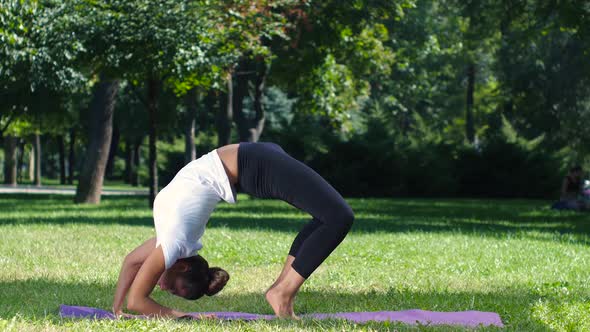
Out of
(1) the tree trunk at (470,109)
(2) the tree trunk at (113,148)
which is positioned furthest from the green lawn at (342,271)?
(2) the tree trunk at (113,148)

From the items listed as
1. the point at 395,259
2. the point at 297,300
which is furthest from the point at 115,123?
the point at 297,300

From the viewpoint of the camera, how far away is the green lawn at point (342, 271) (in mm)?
7570

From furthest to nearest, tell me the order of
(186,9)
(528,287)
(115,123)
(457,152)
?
(115,123) → (457,152) → (186,9) → (528,287)

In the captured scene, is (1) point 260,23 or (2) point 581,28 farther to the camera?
(1) point 260,23

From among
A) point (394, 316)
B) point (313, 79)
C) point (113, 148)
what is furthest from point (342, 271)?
point (113, 148)

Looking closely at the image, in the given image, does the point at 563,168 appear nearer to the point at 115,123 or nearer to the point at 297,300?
the point at 115,123

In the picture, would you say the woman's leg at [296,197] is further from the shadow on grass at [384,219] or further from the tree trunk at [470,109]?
the tree trunk at [470,109]

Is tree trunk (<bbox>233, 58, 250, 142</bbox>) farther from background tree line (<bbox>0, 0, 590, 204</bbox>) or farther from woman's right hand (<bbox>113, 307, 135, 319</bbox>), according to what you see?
woman's right hand (<bbox>113, 307, 135, 319</bbox>)

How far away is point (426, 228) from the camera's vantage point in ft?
63.6

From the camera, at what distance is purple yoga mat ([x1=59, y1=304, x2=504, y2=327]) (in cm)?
709

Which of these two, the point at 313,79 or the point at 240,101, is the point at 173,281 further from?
the point at 240,101

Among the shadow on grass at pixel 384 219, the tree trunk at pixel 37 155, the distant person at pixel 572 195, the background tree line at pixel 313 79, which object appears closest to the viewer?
the shadow on grass at pixel 384 219

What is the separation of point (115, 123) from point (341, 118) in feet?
65.9

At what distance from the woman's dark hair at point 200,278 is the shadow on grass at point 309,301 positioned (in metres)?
0.95
